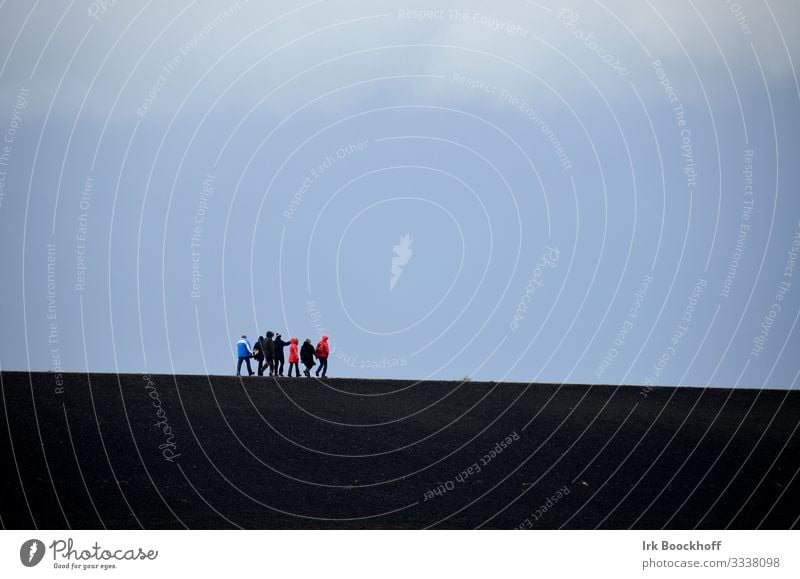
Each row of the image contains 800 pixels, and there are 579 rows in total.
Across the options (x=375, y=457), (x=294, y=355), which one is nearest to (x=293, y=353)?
(x=294, y=355)

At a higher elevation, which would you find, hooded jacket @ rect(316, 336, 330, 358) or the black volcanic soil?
hooded jacket @ rect(316, 336, 330, 358)

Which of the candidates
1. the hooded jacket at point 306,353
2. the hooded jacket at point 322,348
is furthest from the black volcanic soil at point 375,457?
the hooded jacket at point 306,353

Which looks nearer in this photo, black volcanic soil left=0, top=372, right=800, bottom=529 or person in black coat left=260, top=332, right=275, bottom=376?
black volcanic soil left=0, top=372, right=800, bottom=529

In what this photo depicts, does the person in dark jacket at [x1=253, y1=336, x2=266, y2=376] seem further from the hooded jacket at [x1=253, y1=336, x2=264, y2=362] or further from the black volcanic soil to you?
the black volcanic soil

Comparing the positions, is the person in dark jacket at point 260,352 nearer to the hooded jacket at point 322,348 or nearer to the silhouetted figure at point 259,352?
the silhouetted figure at point 259,352

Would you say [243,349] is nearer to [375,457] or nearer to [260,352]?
[260,352]

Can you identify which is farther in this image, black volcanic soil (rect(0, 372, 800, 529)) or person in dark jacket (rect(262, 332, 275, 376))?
person in dark jacket (rect(262, 332, 275, 376))

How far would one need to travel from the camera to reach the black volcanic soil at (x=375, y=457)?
1848 centimetres

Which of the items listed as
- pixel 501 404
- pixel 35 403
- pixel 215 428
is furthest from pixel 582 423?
pixel 35 403

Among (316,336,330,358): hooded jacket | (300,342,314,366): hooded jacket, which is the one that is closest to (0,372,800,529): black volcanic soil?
(316,336,330,358): hooded jacket

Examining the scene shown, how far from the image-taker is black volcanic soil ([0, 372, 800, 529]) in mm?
18484

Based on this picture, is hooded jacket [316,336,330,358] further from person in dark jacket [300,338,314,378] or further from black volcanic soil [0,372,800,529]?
black volcanic soil [0,372,800,529]

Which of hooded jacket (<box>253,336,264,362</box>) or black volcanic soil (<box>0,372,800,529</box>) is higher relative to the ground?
hooded jacket (<box>253,336,264,362</box>)
